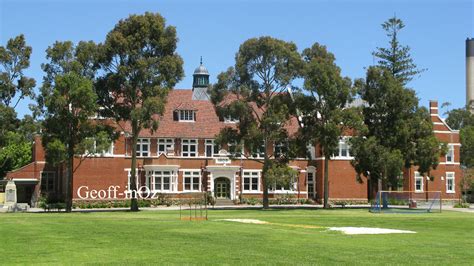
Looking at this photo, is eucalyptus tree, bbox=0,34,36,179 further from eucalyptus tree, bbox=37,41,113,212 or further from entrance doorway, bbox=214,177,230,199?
entrance doorway, bbox=214,177,230,199

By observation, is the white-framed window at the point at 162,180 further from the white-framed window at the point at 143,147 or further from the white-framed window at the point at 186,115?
the white-framed window at the point at 186,115

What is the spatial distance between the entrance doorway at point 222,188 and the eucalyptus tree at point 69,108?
68.1 feet

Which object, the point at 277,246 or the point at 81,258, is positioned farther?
the point at 277,246

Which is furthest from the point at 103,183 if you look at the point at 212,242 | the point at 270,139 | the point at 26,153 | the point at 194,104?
the point at 212,242

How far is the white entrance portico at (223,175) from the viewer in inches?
3083

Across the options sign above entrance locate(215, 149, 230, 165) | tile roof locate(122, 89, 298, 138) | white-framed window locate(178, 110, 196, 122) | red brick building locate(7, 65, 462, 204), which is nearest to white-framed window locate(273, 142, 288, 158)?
red brick building locate(7, 65, 462, 204)

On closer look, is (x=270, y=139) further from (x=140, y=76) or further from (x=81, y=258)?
(x=81, y=258)

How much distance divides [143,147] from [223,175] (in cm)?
929

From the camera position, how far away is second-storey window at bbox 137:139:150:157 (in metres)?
77.8

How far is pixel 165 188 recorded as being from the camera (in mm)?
77188

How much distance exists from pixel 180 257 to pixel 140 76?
43.7 metres

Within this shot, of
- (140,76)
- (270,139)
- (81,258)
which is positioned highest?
(140,76)

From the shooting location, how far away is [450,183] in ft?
279

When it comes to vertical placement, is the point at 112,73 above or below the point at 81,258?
above
